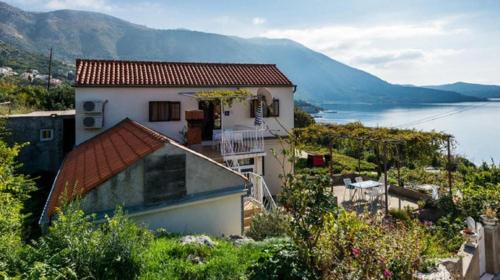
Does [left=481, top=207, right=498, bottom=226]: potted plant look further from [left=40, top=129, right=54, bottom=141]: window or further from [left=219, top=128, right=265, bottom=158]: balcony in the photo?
[left=40, top=129, right=54, bottom=141]: window

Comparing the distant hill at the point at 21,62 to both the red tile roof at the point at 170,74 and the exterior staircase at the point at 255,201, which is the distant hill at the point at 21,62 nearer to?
the red tile roof at the point at 170,74

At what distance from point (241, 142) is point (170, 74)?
5545 millimetres

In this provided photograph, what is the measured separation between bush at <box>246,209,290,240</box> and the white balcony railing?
559cm

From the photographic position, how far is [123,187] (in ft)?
25.9

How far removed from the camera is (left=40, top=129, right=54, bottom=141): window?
16039 millimetres

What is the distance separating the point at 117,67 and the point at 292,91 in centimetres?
930

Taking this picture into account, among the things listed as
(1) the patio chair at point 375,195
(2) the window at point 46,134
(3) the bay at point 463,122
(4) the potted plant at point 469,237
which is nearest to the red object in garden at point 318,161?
(3) the bay at point 463,122

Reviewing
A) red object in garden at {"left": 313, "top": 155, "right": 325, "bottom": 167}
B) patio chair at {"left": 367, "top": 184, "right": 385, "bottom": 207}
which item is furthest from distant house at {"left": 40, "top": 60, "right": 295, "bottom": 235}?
red object in garden at {"left": 313, "top": 155, "right": 325, "bottom": 167}

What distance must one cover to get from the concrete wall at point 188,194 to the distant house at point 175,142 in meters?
0.02

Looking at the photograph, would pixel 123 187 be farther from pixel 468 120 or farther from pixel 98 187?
pixel 468 120

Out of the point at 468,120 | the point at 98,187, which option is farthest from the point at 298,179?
the point at 468,120

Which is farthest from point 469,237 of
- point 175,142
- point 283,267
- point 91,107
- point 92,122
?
point 91,107

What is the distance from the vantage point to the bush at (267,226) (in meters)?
8.56

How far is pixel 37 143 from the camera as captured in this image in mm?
15969
